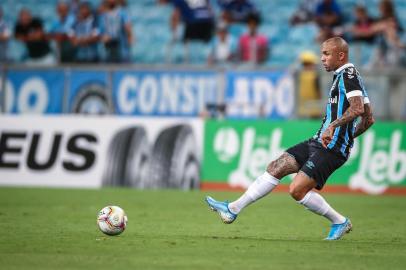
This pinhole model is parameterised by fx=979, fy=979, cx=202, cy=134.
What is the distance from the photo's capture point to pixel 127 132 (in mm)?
20156

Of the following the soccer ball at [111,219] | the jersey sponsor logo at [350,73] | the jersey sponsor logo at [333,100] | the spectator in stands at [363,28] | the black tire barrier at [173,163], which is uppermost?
the spectator in stands at [363,28]

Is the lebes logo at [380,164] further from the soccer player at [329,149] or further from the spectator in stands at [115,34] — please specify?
the soccer player at [329,149]

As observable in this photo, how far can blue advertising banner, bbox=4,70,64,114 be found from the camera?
21234 millimetres

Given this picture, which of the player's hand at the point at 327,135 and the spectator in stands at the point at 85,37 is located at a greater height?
the spectator in stands at the point at 85,37

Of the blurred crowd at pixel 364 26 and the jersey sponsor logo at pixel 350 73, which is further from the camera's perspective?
the blurred crowd at pixel 364 26

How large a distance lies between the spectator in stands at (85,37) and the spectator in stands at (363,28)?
5.72m

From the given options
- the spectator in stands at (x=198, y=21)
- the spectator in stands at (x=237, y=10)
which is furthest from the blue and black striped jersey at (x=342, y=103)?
the spectator in stands at (x=237, y=10)

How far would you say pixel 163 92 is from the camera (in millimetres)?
20703

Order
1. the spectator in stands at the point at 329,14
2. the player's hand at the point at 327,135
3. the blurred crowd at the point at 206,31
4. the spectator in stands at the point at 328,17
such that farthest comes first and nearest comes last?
the spectator in stands at the point at 329,14 < the spectator in stands at the point at 328,17 < the blurred crowd at the point at 206,31 < the player's hand at the point at 327,135

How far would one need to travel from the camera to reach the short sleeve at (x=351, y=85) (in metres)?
10.6

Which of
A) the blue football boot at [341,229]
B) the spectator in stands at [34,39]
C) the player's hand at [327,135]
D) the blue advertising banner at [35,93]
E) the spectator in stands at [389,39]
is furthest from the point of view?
the spectator in stands at [34,39]

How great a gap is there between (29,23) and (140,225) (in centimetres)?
1232

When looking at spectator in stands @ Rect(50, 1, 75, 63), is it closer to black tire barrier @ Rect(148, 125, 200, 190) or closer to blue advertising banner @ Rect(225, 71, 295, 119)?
black tire barrier @ Rect(148, 125, 200, 190)

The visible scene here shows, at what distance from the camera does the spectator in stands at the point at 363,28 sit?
2128cm
